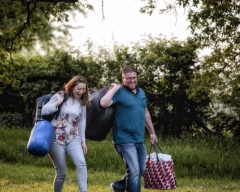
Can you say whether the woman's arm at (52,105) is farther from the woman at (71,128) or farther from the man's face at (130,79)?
the man's face at (130,79)

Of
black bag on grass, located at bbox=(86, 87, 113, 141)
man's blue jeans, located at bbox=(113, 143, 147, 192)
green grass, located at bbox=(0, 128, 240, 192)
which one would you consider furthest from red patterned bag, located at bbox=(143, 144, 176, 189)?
green grass, located at bbox=(0, 128, 240, 192)

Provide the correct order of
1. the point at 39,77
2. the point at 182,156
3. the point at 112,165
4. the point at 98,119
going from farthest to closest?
the point at 39,77
the point at 182,156
the point at 112,165
the point at 98,119

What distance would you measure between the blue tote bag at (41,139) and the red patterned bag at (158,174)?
1.62 metres

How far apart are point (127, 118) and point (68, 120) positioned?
83 cm

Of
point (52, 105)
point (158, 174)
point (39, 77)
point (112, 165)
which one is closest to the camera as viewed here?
point (52, 105)

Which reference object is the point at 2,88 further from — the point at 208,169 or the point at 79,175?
the point at 79,175

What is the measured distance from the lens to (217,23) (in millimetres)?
15016

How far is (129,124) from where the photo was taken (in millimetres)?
7805

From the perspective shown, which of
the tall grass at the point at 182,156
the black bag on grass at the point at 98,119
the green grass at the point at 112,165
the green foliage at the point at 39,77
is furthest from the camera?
the green foliage at the point at 39,77

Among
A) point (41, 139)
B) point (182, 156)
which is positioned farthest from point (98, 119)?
point (182, 156)

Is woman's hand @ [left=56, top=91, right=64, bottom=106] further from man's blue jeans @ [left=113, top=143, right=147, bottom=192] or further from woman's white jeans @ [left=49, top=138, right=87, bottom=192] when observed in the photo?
man's blue jeans @ [left=113, top=143, right=147, bottom=192]

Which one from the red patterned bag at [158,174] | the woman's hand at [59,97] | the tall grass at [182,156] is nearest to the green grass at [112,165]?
the tall grass at [182,156]

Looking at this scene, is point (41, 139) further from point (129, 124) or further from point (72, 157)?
point (129, 124)

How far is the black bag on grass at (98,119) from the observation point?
7898mm
